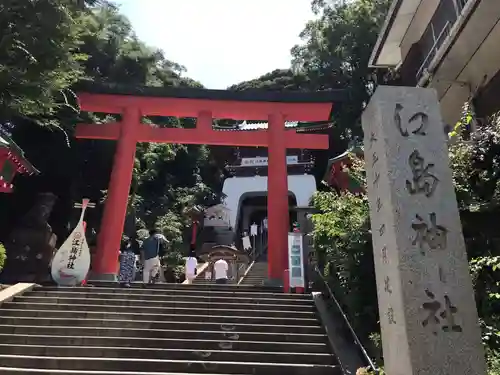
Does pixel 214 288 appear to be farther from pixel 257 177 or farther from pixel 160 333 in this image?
pixel 257 177

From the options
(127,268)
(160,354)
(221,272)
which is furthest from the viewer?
(221,272)

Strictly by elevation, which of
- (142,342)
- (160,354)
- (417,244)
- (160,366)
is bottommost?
(160,366)

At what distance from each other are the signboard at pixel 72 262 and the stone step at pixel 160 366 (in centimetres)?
379

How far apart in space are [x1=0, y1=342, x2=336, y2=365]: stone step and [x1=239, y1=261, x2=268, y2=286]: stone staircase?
8.00m

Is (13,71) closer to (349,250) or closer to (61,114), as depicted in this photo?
(61,114)

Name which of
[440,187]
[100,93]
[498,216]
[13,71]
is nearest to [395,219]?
[440,187]

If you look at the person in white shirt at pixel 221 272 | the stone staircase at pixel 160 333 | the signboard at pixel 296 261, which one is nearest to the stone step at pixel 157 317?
the stone staircase at pixel 160 333

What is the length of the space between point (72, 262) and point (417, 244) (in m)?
8.14

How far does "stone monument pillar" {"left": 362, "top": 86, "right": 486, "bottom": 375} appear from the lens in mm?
3266

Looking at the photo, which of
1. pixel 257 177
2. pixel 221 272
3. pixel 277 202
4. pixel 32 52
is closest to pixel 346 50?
pixel 257 177

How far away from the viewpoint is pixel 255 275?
16.1 metres

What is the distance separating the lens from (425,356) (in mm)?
3223

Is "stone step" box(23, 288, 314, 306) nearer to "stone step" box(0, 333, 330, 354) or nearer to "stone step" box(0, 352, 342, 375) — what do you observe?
"stone step" box(0, 333, 330, 354)

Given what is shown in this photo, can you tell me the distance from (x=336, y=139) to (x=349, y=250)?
21278mm
